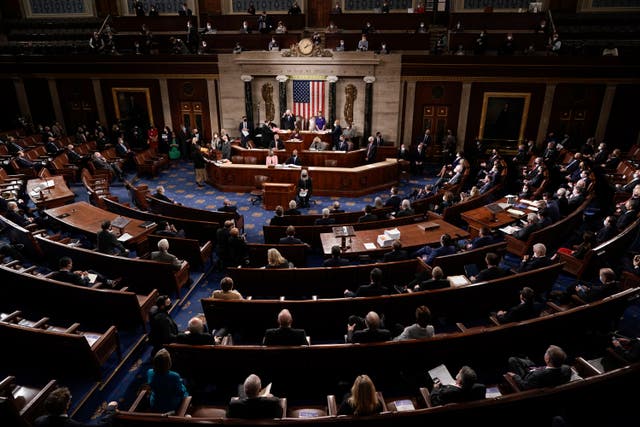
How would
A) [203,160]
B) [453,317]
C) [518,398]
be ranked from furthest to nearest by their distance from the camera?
[203,160] < [453,317] < [518,398]

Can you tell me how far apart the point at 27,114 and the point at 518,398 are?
67.9ft

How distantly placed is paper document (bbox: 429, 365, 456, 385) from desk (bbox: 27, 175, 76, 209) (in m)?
8.92

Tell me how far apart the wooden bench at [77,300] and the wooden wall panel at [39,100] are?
47.6 ft

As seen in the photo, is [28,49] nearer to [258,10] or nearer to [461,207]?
[258,10]

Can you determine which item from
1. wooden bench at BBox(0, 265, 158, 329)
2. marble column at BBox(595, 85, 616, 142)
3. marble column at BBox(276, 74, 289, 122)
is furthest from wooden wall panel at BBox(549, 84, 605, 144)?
wooden bench at BBox(0, 265, 158, 329)

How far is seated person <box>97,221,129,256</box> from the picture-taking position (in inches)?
263

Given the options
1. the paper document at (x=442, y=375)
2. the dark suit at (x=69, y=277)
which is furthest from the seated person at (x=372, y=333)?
the dark suit at (x=69, y=277)

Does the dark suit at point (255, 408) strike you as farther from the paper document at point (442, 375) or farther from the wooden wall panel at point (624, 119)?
the wooden wall panel at point (624, 119)

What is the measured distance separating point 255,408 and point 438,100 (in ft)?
45.8

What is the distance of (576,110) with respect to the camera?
46.8 feet

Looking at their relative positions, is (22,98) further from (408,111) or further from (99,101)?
(408,111)

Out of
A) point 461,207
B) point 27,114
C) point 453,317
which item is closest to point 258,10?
point 27,114

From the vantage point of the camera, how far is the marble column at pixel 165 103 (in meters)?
16.4

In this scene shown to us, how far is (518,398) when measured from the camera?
10.5 ft
